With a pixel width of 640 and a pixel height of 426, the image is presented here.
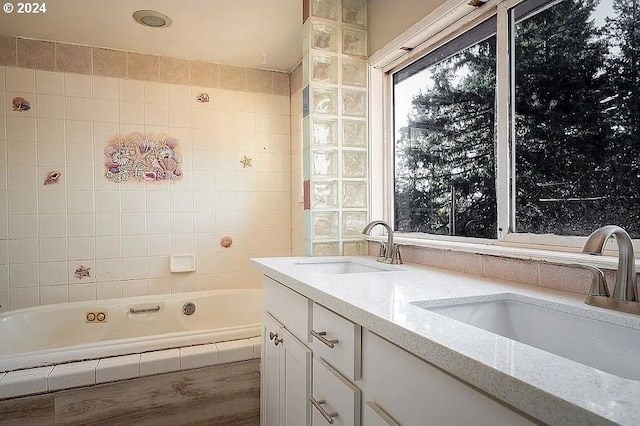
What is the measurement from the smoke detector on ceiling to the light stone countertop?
199 centimetres

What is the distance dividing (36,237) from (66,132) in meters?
0.76

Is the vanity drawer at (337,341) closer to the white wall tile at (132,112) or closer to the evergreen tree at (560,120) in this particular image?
the evergreen tree at (560,120)

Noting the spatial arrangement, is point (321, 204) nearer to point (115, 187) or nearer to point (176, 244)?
point (176, 244)

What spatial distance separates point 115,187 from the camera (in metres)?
2.87

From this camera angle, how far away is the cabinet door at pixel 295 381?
1.23 m

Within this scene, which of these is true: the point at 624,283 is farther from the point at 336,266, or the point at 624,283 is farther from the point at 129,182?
Answer: the point at 129,182

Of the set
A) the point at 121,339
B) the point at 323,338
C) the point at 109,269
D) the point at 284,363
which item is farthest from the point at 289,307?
the point at 109,269

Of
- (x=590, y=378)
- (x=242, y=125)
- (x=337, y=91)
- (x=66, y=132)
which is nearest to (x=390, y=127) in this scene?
(x=337, y=91)

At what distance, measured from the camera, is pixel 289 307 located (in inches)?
55.9

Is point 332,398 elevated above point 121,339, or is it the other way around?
point 332,398

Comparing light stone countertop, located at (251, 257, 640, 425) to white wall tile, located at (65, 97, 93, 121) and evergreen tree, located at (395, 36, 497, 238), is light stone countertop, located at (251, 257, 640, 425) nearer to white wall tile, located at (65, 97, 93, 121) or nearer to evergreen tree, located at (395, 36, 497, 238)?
evergreen tree, located at (395, 36, 497, 238)

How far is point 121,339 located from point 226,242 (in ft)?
3.53

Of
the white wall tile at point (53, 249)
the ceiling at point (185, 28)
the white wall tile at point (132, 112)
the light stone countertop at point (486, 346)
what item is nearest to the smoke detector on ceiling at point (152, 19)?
the ceiling at point (185, 28)

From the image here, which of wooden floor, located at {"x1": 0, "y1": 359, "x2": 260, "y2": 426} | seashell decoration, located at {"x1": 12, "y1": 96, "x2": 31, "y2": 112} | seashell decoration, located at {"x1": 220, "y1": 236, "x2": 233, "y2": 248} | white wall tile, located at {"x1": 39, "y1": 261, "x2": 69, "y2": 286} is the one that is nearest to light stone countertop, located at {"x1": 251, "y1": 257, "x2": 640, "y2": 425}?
wooden floor, located at {"x1": 0, "y1": 359, "x2": 260, "y2": 426}
